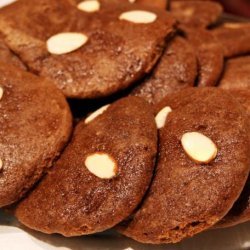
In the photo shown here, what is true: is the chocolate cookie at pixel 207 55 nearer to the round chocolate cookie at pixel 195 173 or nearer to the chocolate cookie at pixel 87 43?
the chocolate cookie at pixel 87 43

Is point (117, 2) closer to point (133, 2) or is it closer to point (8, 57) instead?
point (133, 2)

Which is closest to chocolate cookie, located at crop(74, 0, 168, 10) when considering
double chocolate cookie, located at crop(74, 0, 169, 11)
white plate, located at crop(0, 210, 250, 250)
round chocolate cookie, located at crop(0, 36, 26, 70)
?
double chocolate cookie, located at crop(74, 0, 169, 11)

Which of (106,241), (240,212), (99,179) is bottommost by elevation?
(106,241)

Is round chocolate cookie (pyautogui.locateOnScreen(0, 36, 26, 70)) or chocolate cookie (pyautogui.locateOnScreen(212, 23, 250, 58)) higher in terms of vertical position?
round chocolate cookie (pyautogui.locateOnScreen(0, 36, 26, 70))

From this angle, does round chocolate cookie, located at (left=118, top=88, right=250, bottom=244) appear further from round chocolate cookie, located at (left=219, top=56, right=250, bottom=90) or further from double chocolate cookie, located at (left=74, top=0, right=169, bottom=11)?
double chocolate cookie, located at (left=74, top=0, right=169, bottom=11)

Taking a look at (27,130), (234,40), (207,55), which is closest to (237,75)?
(207,55)

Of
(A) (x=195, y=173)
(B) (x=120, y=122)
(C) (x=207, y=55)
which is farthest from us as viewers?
(C) (x=207, y=55)

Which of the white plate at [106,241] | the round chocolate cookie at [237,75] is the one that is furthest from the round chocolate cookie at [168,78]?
the white plate at [106,241]

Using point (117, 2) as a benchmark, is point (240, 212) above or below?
below
